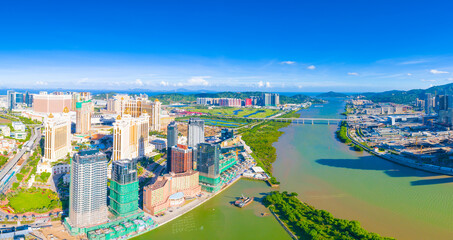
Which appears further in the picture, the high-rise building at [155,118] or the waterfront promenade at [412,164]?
the high-rise building at [155,118]

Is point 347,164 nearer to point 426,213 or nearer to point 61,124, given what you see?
point 426,213

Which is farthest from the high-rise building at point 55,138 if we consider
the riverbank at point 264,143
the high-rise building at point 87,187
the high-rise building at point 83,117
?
the riverbank at point 264,143

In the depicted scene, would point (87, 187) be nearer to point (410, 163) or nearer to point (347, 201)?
point (347, 201)

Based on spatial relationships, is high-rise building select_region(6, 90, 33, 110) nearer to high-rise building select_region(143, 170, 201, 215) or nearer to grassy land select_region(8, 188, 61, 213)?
grassy land select_region(8, 188, 61, 213)

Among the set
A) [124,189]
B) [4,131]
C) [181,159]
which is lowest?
[124,189]

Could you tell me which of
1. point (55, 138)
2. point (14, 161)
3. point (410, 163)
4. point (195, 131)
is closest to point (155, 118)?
point (55, 138)

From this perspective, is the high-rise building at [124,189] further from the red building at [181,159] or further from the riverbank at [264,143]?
the riverbank at [264,143]

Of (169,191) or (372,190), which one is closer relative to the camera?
(169,191)
